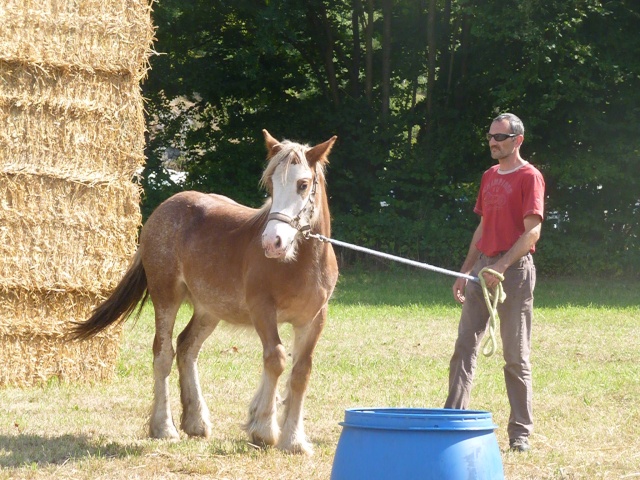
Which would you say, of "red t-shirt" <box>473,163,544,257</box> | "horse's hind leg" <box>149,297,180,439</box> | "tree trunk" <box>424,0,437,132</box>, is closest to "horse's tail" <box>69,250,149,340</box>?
"horse's hind leg" <box>149,297,180,439</box>

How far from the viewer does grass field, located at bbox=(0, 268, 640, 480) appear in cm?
572

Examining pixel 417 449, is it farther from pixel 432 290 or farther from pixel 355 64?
pixel 355 64

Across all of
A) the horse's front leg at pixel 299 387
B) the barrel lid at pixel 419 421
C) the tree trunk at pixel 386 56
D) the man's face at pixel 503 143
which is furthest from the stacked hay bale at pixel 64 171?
the tree trunk at pixel 386 56

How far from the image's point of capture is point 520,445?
6.12 m

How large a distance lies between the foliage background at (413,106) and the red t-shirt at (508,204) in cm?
1254

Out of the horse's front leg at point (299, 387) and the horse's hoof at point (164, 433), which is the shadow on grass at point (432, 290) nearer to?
the horse's hoof at point (164, 433)

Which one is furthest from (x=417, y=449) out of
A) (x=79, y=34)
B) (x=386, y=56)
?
(x=386, y=56)

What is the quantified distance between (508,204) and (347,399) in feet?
8.70

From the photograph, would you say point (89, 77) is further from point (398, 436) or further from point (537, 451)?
point (398, 436)

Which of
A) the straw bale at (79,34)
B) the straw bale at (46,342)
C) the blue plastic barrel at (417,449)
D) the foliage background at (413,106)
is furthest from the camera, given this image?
the foliage background at (413,106)

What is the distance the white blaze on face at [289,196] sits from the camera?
5574 millimetres

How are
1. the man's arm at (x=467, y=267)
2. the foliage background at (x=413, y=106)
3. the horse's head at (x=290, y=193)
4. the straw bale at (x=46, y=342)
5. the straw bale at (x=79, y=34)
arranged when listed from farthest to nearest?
the foliage background at (x=413, y=106) < the straw bale at (x=46, y=342) < the straw bale at (x=79, y=34) < the man's arm at (x=467, y=267) < the horse's head at (x=290, y=193)

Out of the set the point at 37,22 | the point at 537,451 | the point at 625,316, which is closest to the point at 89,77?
the point at 37,22

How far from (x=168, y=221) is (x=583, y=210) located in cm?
1387
